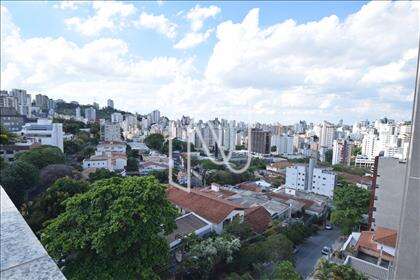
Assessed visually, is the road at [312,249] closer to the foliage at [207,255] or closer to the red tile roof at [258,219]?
the red tile roof at [258,219]

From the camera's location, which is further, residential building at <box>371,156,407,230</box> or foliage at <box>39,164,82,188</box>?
foliage at <box>39,164,82,188</box>

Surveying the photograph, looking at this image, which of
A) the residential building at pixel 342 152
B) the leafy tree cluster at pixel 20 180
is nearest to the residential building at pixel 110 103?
the residential building at pixel 342 152

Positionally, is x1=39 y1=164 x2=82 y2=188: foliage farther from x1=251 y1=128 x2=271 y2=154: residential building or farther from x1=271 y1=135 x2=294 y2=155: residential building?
x1=271 y1=135 x2=294 y2=155: residential building

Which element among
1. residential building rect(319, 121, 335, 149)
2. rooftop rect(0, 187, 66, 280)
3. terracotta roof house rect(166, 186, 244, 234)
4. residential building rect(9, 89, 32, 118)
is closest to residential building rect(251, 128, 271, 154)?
residential building rect(319, 121, 335, 149)

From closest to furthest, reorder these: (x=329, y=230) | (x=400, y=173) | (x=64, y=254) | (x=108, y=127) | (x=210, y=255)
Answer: (x=64, y=254)
(x=210, y=255)
(x=400, y=173)
(x=329, y=230)
(x=108, y=127)

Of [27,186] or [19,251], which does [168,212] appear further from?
[27,186]

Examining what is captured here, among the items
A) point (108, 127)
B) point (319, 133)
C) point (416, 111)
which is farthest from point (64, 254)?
point (319, 133)
